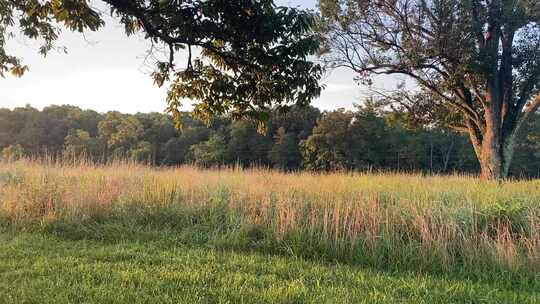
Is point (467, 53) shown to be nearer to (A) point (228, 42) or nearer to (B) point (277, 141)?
(A) point (228, 42)

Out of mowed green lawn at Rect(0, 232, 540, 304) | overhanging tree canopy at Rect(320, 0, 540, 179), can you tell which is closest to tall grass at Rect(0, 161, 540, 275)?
mowed green lawn at Rect(0, 232, 540, 304)

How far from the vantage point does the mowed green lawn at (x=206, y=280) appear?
304 centimetres

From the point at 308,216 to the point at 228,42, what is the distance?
2.72m

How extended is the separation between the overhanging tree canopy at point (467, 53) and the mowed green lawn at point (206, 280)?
434 inches

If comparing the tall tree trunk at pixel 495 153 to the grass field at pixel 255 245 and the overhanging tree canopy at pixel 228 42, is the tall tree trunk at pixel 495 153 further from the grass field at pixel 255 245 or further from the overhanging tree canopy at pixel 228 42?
the overhanging tree canopy at pixel 228 42

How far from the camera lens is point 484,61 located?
1290 cm

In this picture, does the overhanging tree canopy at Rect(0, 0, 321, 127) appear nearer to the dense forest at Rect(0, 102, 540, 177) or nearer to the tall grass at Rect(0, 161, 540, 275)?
the tall grass at Rect(0, 161, 540, 275)

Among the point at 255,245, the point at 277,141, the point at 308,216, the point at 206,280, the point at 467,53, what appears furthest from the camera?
the point at 277,141

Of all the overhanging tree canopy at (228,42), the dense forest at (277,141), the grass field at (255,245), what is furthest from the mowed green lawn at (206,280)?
the dense forest at (277,141)

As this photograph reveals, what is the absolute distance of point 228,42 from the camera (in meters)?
4.17

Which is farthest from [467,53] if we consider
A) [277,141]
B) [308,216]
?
[277,141]

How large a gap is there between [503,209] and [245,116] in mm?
4076

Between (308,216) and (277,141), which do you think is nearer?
(308,216)

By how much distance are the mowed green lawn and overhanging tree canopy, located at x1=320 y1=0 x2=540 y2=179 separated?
11029 millimetres
